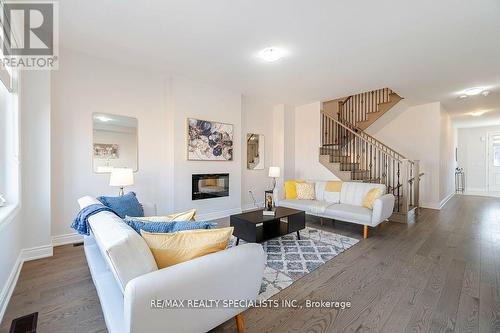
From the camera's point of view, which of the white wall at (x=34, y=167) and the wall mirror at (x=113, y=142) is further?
the wall mirror at (x=113, y=142)

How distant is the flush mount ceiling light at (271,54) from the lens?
3157mm

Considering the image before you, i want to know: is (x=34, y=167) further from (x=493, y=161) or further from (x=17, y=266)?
(x=493, y=161)

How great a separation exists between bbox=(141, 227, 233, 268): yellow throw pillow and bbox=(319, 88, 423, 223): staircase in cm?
497

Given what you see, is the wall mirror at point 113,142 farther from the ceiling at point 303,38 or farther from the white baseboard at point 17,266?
the white baseboard at point 17,266

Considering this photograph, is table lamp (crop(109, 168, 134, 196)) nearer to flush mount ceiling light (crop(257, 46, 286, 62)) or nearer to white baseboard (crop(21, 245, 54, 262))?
white baseboard (crop(21, 245, 54, 262))

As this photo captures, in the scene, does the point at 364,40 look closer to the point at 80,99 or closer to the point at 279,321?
the point at 279,321

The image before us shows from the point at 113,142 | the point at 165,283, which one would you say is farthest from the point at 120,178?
the point at 165,283

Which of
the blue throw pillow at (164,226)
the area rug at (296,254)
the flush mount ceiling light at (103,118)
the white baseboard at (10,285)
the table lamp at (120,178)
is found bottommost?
the area rug at (296,254)

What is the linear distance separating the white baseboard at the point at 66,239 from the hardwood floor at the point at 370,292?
0.19m

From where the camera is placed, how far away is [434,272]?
2.49 metres

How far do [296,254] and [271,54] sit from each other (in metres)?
2.80

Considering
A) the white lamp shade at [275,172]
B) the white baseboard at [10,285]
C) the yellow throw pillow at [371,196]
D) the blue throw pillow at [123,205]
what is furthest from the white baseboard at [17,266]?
the yellow throw pillow at [371,196]

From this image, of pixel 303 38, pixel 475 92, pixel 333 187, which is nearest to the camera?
pixel 303 38

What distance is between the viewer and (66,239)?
10.8 feet
